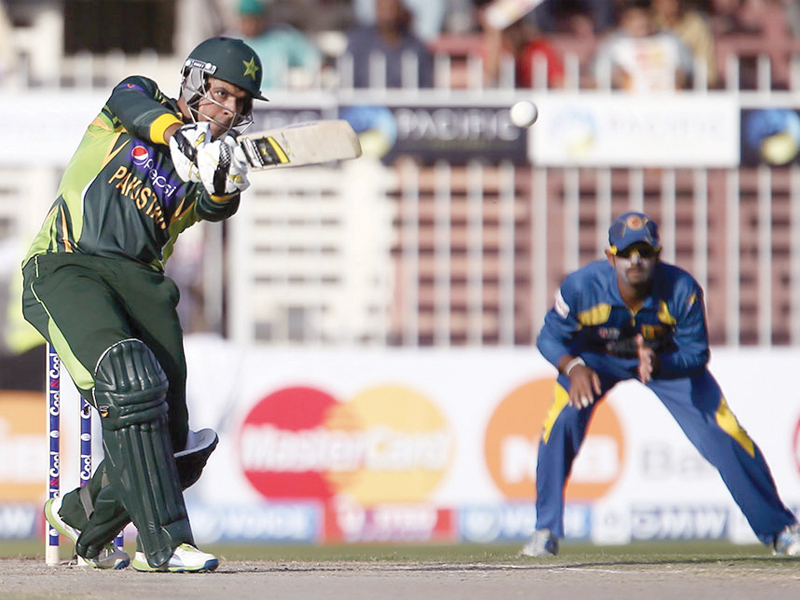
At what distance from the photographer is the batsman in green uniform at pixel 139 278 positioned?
4945mm

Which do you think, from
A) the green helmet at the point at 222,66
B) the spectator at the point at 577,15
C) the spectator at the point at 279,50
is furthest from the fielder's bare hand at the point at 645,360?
the spectator at the point at 577,15

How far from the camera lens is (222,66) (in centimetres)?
520

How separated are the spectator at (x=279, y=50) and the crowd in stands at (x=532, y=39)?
1 centimetres

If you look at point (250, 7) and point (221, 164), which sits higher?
point (250, 7)

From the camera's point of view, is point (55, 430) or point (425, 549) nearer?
point (55, 430)

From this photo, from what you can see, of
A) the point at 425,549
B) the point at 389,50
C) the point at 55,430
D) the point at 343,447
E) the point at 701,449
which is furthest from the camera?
the point at 389,50

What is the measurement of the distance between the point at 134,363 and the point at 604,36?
25.1 feet

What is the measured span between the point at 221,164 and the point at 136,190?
1.77ft

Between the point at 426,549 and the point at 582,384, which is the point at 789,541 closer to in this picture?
the point at 582,384

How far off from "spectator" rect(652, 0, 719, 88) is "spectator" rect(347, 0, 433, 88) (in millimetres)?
1937

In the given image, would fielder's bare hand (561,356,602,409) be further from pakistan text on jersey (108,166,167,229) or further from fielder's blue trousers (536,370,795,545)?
pakistan text on jersey (108,166,167,229)

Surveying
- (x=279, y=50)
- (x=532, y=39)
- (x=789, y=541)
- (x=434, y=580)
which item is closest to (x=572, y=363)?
(x=789, y=541)

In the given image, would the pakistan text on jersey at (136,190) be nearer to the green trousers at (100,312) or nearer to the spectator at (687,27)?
the green trousers at (100,312)

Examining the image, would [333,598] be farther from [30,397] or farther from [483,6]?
[483,6]
